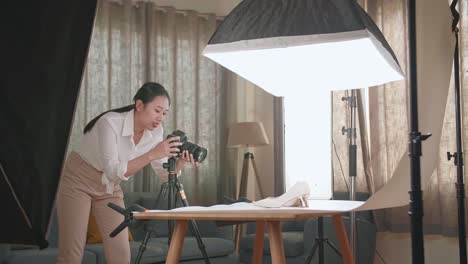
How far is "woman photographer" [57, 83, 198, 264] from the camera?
7.97 feet

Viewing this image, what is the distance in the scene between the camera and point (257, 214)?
157 cm

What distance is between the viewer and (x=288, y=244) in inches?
163

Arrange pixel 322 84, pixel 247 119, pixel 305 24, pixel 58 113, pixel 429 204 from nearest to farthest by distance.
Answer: pixel 58 113, pixel 305 24, pixel 322 84, pixel 429 204, pixel 247 119

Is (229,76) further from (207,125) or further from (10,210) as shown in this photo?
(10,210)

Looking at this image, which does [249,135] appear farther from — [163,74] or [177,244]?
[177,244]

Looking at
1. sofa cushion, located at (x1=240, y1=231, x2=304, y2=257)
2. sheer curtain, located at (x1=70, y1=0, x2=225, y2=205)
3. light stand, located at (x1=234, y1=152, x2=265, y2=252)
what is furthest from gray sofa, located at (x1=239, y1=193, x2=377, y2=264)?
sheer curtain, located at (x1=70, y1=0, x2=225, y2=205)

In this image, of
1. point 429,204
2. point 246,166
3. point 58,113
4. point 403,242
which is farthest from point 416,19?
point 246,166

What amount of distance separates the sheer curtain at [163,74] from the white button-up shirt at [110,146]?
2169 millimetres

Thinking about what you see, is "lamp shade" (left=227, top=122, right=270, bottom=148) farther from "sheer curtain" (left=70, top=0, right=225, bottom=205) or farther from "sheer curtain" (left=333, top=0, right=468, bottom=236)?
"sheer curtain" (left=333, top=0, right=468, bottom=236)

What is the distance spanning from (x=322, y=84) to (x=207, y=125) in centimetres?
317

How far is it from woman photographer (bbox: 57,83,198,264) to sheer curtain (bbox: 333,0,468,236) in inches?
85.6

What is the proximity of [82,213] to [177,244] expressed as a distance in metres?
0.75

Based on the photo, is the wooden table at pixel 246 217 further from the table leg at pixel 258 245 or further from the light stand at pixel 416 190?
the table leg at pixel 258 245

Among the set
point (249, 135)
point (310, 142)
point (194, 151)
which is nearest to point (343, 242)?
point (194, 151)
